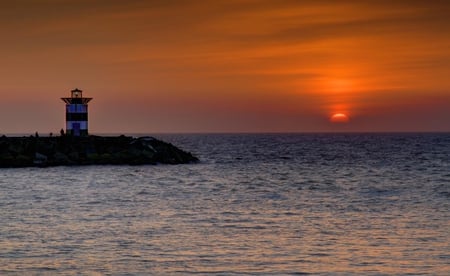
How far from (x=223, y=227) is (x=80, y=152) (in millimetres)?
48595

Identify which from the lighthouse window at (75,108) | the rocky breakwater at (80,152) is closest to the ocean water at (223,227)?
the rocky breakwater at (80,152)

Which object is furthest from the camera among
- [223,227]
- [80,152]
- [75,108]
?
[75,108]

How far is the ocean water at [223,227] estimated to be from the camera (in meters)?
20.6

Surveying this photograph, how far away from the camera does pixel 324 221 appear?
98.5ft

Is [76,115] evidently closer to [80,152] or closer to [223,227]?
[80,152]

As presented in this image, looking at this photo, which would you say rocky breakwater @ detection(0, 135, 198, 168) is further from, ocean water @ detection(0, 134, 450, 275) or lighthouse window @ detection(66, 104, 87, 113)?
ocean water @ detection(0, 134, 450, 275)

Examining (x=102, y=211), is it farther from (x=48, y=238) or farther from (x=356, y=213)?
(x=356, y=213)

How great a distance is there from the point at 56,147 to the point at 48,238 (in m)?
51.8

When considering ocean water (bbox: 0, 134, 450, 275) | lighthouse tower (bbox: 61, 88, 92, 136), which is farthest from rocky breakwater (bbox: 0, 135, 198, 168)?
ocean water (bbox: 0, 134, 450, 275)

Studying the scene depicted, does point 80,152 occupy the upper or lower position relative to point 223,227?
upper

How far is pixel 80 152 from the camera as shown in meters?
74.5

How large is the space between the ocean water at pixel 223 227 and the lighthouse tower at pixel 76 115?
26.3 metres

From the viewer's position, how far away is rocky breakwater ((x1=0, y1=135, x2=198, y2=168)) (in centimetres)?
7225

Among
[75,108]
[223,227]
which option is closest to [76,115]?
[75,108]
